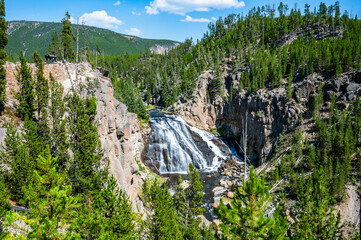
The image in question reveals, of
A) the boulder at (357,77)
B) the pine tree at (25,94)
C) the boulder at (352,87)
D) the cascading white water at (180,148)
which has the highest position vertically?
the boulder at (357,77)

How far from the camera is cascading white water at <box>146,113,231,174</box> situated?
52.6m

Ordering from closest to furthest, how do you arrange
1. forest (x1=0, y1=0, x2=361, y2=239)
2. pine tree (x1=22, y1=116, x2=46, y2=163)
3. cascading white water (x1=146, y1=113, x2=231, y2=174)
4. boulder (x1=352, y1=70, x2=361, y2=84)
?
forest (x1=0, y1=0, x2=361, y2=239)
pine tree (x1=22, y1=116, x2=46, y2=163)
boulder (x1=352, y1=70, x2=361, y2=84)
cascading white water (x1=146, y1=113, x2=231, y2=174)

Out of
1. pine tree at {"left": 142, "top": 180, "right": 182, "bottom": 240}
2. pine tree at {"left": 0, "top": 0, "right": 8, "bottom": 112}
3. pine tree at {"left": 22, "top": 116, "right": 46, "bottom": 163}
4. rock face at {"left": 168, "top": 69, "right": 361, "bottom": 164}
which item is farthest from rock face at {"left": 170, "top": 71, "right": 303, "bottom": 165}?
pine tree at {"left": 0, "top": 0, "right": 8, "bottom": 112}

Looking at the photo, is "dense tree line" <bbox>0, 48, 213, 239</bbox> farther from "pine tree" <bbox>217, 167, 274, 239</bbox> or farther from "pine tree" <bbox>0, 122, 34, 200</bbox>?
"pine tree" <bbox>217, 167, 274, 239</bbox>

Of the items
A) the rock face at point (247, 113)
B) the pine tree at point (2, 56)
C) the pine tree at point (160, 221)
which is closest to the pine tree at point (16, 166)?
the pine tree at point (2, 56)

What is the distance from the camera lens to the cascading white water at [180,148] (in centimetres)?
5256

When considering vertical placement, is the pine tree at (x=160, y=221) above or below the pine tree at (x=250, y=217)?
below

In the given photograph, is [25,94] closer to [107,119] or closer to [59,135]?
[59,135]

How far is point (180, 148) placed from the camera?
5609cm

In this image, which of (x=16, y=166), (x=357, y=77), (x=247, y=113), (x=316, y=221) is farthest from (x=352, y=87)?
(x=16, y=166)

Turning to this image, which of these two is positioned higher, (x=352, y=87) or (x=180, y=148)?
(x=352, y=87)

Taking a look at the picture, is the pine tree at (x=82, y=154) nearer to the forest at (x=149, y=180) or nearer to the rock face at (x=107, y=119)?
the forest at (x=149, y=180)

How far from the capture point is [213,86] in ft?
267

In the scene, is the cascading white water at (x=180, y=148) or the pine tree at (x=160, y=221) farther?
the cascading white water at (x=180, y=148)
